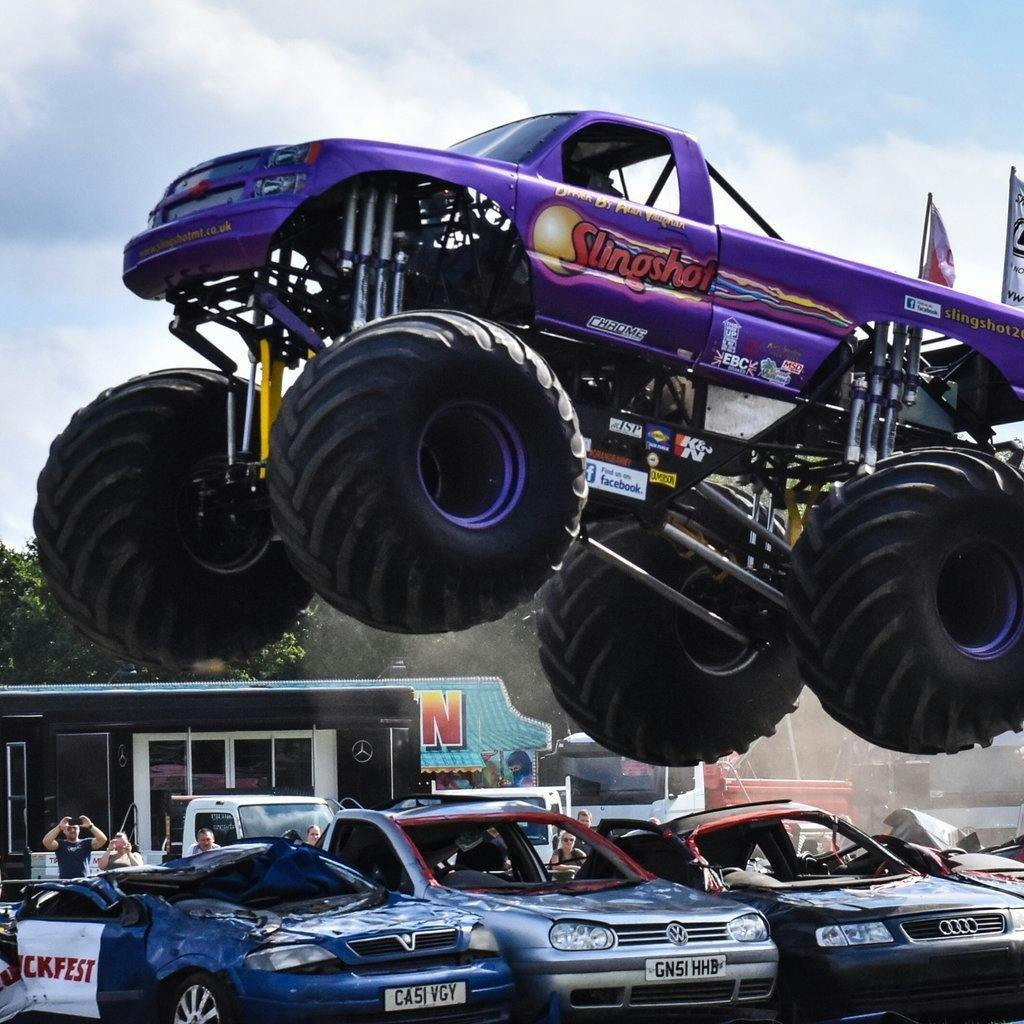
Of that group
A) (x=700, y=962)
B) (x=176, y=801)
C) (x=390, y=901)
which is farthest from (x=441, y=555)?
(x=176, y=801)

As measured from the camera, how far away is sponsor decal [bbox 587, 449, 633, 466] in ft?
35.3

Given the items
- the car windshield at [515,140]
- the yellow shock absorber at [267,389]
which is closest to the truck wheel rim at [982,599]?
the car windshield at [515,140]

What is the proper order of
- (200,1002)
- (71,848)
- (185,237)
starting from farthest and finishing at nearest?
1. (71,848)
2. (185,237)
3. (200,1002)

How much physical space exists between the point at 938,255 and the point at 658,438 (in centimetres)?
259

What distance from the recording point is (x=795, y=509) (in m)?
12.6

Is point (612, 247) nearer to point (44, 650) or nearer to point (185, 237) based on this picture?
point (185, 237)

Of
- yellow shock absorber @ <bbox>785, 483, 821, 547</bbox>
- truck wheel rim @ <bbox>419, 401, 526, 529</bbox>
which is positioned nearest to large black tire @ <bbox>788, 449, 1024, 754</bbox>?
yellow shock absorber @ <bbox>785, 483, 821, 547</bbox>

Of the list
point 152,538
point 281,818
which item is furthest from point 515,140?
point 281,818

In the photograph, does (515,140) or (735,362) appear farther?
(735,362)

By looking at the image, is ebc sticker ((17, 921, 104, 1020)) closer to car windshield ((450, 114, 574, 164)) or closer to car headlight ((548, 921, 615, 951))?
car headlight ((548, 921, 615, 951))

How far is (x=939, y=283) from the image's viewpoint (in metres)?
12.2

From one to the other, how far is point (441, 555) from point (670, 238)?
96.8 inches

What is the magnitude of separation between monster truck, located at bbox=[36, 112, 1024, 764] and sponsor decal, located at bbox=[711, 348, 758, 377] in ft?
0.05

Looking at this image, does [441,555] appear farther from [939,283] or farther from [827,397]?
[939,283]
